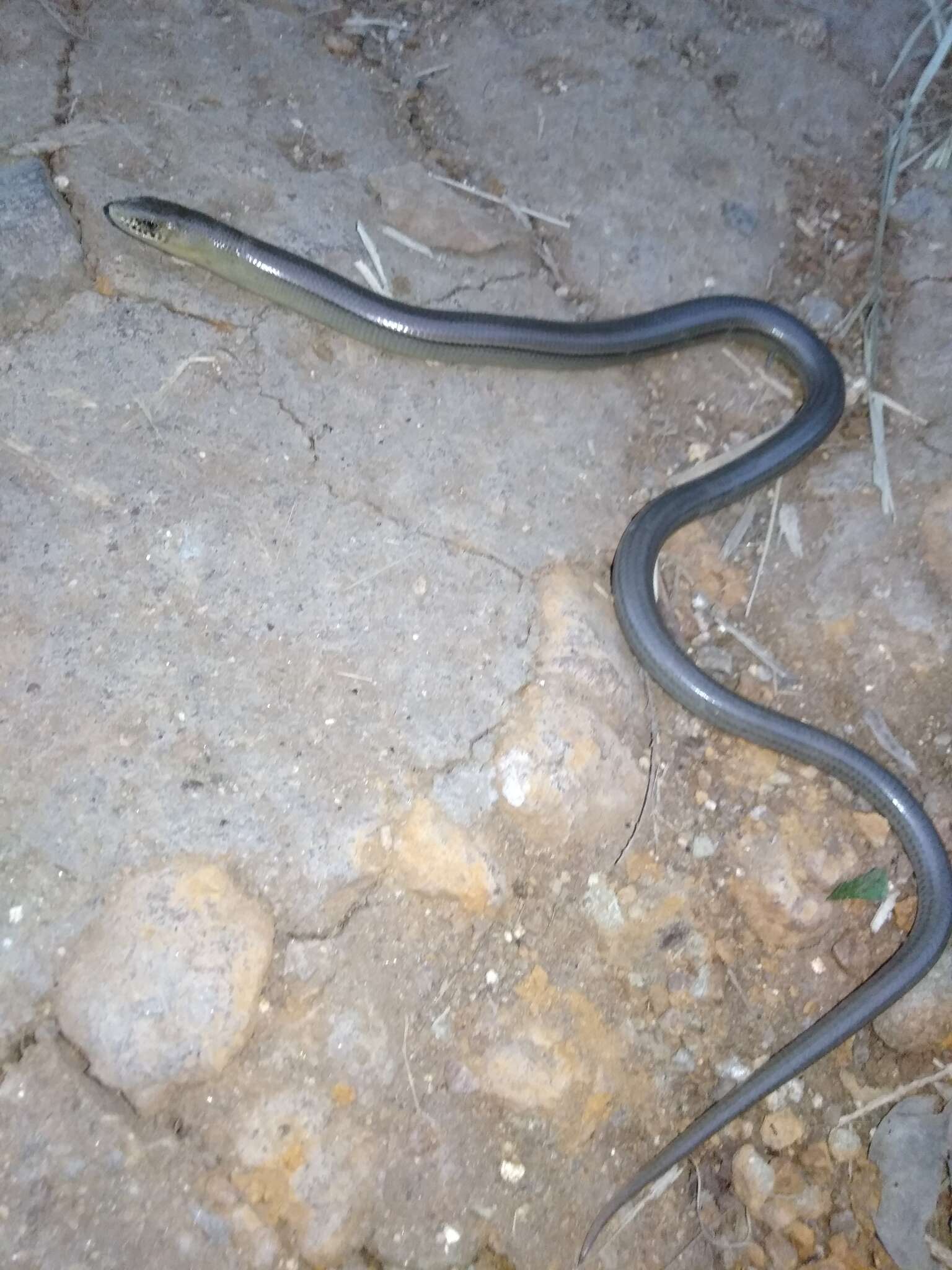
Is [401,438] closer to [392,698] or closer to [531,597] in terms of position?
[531,597]

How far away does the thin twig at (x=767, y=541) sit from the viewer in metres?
3.73

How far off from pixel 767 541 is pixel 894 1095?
6.32ft

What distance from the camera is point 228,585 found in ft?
10.2

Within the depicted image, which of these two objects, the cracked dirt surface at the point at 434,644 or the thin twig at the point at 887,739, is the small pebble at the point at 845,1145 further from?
the thin twig at the point at 887,739

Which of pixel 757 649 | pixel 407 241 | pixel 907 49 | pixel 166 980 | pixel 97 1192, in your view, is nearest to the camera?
pixel 97 1192

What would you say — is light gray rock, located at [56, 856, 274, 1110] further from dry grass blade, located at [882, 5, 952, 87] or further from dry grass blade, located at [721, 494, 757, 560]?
dry grass blade, located at [882, 5, 952, 87]

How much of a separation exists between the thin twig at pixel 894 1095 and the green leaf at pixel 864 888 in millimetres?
532

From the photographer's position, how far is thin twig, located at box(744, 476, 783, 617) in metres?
3.73

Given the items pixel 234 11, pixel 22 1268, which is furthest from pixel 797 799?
pixel 234 11

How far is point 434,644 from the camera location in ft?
10.4

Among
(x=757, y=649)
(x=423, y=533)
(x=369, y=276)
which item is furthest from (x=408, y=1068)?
(x=369, y=276)

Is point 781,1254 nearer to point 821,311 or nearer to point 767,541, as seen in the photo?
point 767,541

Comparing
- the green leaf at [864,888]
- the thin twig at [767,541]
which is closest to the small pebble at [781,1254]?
the green leaf at [864,888]

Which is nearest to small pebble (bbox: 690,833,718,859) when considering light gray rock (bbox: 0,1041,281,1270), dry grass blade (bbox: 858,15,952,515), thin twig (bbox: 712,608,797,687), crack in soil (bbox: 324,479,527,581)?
thin twig (bbox: 712,608,797,687)
